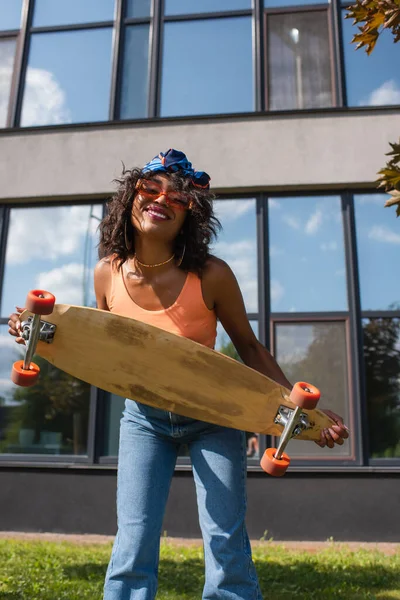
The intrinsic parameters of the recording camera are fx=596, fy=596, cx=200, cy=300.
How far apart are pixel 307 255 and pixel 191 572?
3.81m

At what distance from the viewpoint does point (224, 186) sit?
708 centimetres

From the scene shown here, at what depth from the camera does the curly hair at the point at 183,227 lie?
2.48m

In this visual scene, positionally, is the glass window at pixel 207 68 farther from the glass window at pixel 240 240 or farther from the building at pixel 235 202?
the glass window at pixel 240 240

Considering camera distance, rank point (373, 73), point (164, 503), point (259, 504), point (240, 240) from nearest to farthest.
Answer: point (164, 503), point (259, 504), point (240, 240), point (373, 73)

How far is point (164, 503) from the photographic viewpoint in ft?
7.20

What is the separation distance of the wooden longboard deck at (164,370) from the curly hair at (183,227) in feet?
1.19

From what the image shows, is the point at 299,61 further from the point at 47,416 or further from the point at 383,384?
the point at 47,416

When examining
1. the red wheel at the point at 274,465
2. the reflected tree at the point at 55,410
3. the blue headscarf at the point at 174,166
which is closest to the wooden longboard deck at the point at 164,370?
the red wheel at the point at 274,465

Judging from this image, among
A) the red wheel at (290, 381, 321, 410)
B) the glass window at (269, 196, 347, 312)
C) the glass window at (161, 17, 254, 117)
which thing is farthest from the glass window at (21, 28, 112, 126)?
the red wheel at (290, 381, 321, 410)

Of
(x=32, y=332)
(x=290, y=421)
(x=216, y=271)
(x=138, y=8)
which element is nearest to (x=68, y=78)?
(x=138, y=8)

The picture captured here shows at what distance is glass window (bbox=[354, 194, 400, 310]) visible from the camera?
22.0 feet

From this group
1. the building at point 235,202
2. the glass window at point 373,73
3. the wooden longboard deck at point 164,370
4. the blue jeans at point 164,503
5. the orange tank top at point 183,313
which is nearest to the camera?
the blue jeans at point 164,503

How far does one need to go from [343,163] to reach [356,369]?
7.90 feet

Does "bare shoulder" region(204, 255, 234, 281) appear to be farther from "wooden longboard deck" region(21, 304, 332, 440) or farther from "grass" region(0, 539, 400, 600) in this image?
"grass" region(0, 539, 400, 600)
